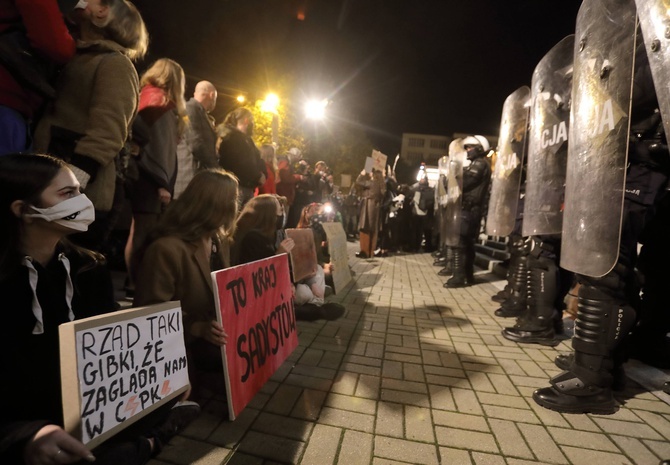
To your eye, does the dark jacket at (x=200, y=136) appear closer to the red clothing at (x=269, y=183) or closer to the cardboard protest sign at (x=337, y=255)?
the red clothing at (x=269, y=183)

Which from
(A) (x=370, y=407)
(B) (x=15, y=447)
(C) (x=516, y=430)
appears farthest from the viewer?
(A) (x=370, y=407)

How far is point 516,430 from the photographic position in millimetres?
1864

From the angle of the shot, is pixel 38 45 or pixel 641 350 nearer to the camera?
pixel 38 45

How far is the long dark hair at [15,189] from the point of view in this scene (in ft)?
3.81

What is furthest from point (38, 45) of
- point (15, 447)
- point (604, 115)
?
point (604, 115)

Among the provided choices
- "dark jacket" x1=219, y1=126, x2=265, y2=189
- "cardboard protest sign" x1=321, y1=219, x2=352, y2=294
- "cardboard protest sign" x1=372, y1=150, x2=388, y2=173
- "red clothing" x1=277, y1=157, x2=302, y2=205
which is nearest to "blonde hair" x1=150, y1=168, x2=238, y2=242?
"dark jacket" x1=219, y1=126, x2=265, y2=189

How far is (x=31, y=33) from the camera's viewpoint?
169 cm

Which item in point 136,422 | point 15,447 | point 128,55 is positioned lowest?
point 136,422

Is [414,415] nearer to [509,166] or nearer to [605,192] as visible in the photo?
[605,192]

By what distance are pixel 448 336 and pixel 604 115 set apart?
7.38ft

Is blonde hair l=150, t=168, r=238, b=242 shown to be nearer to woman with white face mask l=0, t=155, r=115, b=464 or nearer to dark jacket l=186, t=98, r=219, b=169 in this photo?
woman with white face mask l=0, t=155, r=115, b=464

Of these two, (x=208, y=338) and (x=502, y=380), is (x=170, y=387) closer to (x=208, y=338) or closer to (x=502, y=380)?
(x=208, y=338)

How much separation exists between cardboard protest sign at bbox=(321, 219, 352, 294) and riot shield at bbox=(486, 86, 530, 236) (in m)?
2.14

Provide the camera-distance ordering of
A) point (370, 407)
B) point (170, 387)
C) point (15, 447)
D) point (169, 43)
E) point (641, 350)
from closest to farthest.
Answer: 1. point (15, 447)
2. point (170, 387)
3. point (370, 407)
4. point (641, 350)
5. point (169, 43)
